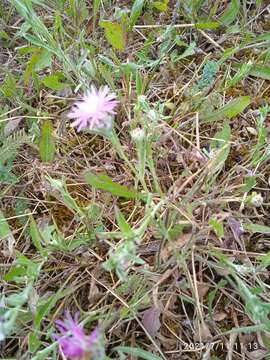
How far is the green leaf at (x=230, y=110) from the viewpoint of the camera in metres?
1.31

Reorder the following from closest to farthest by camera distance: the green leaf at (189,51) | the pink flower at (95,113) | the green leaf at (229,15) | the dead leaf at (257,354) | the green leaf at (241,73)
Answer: the pink flower at (95,113) < the dead leaf at (257,354) < the green leaf at (241,73) < the green leaf at (189,51) < the green leaf at (229,15)

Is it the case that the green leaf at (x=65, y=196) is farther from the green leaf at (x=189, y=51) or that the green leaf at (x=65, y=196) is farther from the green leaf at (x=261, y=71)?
the green leaf at (x=261, y=71)

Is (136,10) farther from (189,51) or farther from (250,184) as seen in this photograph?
(250,184)

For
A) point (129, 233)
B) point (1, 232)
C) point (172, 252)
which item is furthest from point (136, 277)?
point (1, 232)

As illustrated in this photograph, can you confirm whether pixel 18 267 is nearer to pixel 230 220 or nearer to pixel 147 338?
pixel 147 338

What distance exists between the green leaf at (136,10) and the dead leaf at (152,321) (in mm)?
761

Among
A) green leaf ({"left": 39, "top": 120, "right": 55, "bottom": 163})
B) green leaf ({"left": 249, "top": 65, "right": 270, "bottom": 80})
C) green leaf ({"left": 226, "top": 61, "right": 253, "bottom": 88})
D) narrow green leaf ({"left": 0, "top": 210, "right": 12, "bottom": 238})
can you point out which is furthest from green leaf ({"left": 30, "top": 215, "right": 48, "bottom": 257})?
green leaf ({"left": 249, "top": 65, "right": 270, "bottom": 80})

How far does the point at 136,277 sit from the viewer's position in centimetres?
112

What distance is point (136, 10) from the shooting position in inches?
57.7

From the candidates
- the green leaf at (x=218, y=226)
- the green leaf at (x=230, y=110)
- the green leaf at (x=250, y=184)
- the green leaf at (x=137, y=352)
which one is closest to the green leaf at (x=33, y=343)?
the green leaf at (x=137, y=352)

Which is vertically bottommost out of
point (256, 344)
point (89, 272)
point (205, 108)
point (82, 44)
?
point (256, 344)

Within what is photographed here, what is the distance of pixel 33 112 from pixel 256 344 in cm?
75

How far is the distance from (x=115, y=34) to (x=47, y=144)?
1.04 ft

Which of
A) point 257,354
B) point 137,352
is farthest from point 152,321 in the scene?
point 257,354
